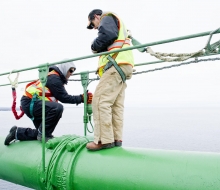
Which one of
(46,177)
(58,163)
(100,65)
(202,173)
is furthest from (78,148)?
(202,173)

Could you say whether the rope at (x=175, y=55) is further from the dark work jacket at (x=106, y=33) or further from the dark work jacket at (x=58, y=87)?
the dark work jacket at (x=58, y=87)

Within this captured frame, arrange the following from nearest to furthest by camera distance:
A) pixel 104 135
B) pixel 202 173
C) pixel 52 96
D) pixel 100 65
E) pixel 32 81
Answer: pixel 202 173, pixel 104 135, pixel 100 65, pixel 52 96, pixel 32 81

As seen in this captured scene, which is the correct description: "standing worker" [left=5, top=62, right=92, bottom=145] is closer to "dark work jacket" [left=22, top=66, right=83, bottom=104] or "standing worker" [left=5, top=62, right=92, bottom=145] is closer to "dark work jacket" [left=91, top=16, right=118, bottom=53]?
"dark work jacket" [left=22, top=66, right=83, bottom=104]

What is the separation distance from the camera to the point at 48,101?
175 inches

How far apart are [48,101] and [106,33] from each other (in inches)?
61.7

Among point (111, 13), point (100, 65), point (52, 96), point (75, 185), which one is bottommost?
point (75, 185)

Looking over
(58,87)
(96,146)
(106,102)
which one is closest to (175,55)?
(106,102)

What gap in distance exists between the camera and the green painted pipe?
2.75 m

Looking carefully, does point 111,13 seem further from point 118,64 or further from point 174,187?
point 174,187

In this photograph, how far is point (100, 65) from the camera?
12.6ft

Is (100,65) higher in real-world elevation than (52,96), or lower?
higher

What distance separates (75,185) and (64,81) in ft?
5.86

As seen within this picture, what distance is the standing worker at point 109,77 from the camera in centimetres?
354

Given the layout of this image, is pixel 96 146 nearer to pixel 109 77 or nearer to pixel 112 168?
pixel 112 168
